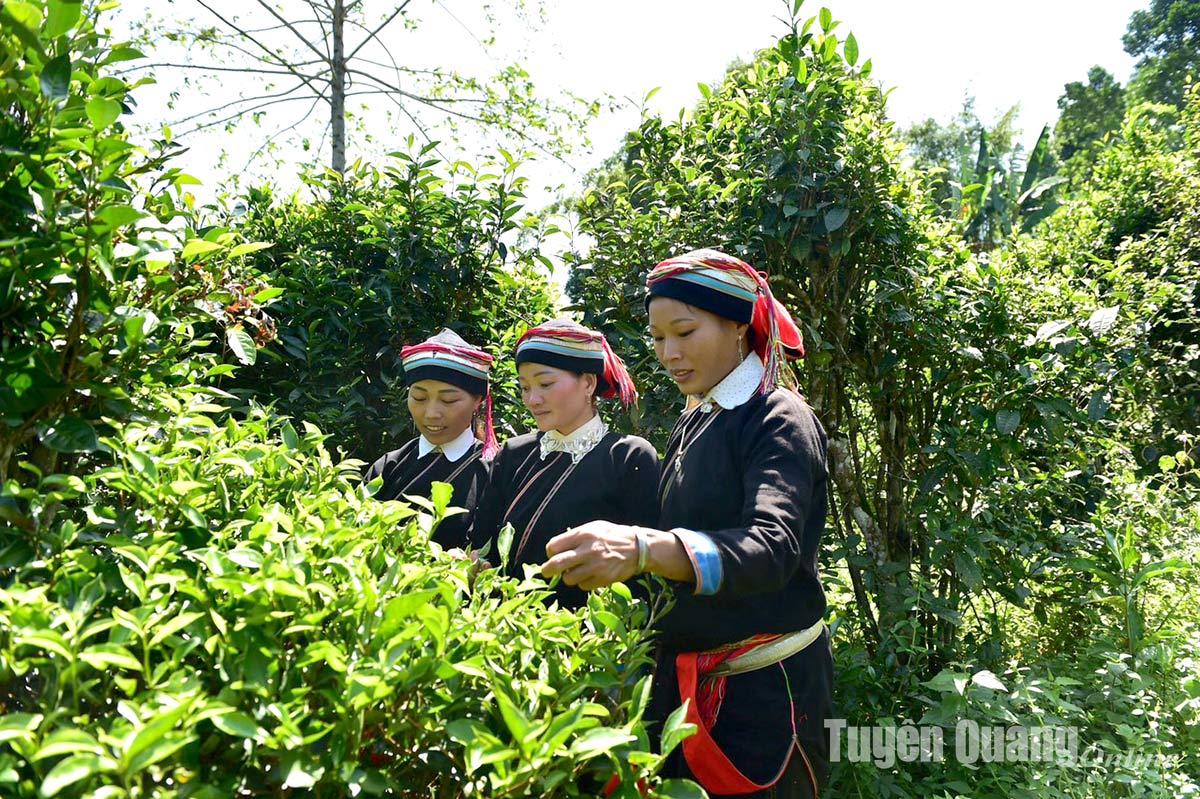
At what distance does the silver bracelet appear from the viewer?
142cm

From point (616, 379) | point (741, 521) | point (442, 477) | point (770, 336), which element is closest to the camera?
point (741, 521)

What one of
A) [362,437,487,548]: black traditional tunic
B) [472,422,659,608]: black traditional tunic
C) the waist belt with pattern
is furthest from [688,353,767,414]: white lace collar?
[362,437,487,548]: black traditional tunic

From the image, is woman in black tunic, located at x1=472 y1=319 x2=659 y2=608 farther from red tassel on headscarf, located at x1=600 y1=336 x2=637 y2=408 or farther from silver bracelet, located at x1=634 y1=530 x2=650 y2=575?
silver bracelet, located at x1=634 y1=530 x2=650 y2=575

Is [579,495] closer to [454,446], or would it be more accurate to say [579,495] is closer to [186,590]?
[454,446]

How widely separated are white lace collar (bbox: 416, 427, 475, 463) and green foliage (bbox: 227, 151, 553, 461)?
42 cm

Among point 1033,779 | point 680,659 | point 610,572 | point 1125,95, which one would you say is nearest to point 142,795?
point 610,572

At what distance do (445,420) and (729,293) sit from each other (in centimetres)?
158

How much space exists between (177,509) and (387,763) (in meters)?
0.50

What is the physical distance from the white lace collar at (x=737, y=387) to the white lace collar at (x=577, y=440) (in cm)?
78

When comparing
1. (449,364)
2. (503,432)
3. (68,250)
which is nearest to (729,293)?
(68,250)

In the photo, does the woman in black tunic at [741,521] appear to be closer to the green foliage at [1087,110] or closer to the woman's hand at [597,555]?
the woman's hand at [597,555]

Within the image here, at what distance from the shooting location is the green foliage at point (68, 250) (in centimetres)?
128

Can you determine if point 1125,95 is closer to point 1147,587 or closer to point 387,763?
point 1147,587

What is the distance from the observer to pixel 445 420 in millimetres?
3338
